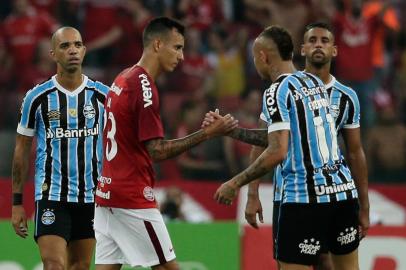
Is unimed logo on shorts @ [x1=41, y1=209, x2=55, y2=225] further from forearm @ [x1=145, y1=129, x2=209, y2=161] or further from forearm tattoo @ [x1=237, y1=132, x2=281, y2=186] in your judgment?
forearm tattoo @ [x1=237, y1=132, x2=281, y2=186]

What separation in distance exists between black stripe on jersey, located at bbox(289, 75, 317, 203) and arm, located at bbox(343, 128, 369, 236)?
108 cm

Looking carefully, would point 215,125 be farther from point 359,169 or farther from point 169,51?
point 359,169

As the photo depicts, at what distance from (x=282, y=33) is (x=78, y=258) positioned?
2602mm

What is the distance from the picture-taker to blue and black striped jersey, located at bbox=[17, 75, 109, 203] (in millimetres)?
9352

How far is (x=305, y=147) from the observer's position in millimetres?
8398

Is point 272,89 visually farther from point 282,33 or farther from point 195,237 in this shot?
point 195,237

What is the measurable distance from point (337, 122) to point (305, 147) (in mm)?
1115

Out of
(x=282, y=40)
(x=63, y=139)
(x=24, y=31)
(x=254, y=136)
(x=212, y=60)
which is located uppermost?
(x=24, y=31)

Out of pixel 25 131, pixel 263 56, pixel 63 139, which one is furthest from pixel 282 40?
pixel 25 131

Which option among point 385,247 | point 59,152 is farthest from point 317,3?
point 59,152

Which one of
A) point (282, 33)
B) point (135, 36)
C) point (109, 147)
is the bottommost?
point (109, 147)

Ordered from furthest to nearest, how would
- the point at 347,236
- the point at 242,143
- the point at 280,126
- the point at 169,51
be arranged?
the point at 242,143 < the point at 347,236 < the point at 169,51 < the point at 280,126

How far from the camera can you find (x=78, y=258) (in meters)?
9.51

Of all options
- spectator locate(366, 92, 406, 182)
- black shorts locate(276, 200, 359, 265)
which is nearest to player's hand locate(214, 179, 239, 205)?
black shorts locate(276, 200, 359, 265)
